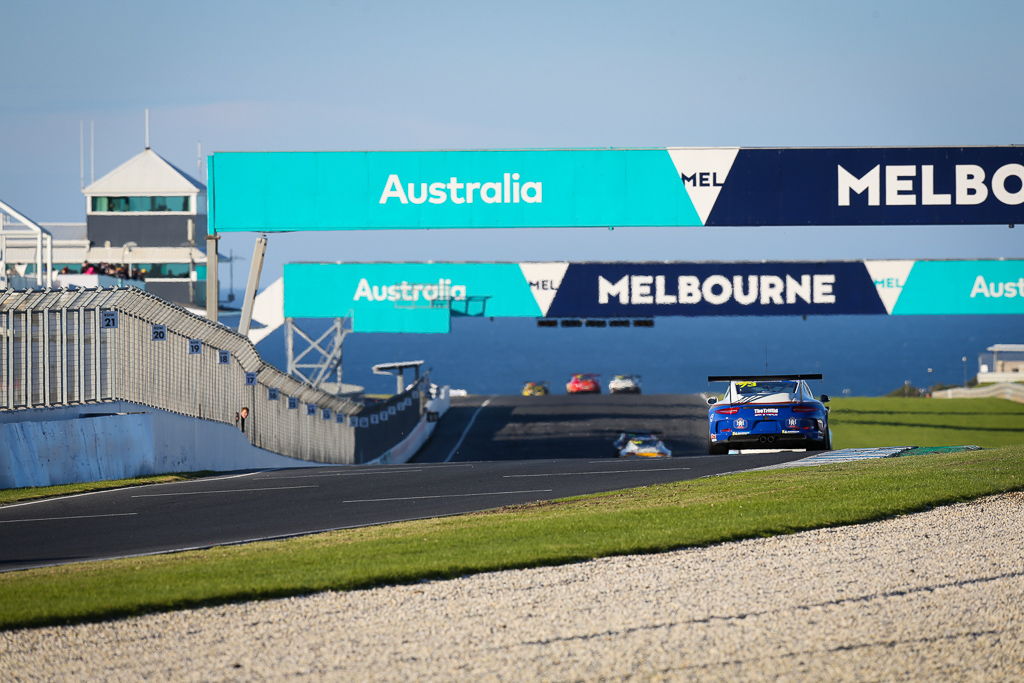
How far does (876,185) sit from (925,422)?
832 inches

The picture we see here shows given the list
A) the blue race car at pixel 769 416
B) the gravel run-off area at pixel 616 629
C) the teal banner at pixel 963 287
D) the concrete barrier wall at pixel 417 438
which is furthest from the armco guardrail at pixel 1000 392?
the gravel run-off area at pixel 616 629

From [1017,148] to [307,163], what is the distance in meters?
Result: 15.2

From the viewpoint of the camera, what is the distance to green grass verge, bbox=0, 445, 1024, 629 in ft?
31.8

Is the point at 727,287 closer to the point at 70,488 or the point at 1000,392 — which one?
the point at 70,488

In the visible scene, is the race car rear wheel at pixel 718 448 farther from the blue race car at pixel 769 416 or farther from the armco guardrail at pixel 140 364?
the armco guardrail at pixel 140 364

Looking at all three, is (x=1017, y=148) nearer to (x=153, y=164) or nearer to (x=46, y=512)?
(x=46, y=512)

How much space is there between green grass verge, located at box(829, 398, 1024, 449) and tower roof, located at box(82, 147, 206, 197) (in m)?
37.2

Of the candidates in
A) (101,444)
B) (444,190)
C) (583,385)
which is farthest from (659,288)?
(583,385)

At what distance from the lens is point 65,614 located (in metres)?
9.09

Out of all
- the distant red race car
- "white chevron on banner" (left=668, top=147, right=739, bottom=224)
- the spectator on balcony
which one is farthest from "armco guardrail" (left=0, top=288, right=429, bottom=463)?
the distant red race car

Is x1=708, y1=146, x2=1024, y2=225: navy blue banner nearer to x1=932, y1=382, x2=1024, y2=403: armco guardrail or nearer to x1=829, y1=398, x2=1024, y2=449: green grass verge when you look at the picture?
x1=829, y1=398, x2=1024, y2=449: green grass verge

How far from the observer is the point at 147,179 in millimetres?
72625

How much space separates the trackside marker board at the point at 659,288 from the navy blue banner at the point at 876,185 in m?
6.34

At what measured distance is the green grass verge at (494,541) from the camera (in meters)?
9.70
